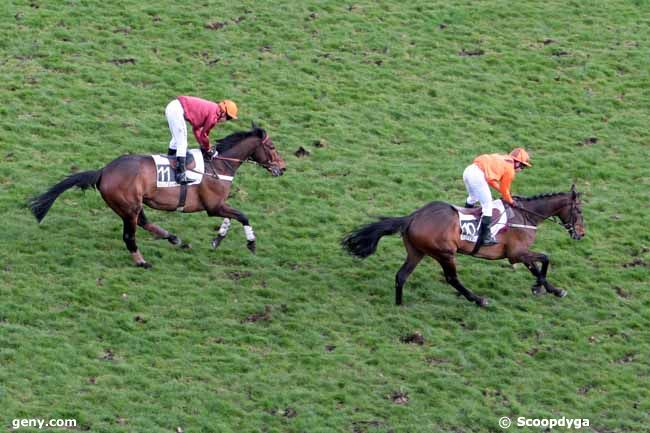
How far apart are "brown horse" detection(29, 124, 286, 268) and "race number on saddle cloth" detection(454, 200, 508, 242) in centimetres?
322

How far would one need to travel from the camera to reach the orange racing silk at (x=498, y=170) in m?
15.9

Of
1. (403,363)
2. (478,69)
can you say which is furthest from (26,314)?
(478,69)

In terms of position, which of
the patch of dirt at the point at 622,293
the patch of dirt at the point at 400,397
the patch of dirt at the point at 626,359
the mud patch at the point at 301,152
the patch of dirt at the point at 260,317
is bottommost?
the patch of dirt at the point at 400,397

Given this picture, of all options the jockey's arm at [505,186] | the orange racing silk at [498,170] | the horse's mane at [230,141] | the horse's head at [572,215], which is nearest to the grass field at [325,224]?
the horse's head at [572,215]

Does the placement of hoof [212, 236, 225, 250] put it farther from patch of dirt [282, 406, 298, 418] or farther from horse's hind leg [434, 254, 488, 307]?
patch of dirt [282, 406, 298, 418]

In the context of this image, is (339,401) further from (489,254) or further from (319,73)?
(319,73)

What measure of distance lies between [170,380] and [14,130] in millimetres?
8214

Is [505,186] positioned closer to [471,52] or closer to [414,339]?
[414,339]

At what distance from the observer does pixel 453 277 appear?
16328mm

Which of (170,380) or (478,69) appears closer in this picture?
(170,380)

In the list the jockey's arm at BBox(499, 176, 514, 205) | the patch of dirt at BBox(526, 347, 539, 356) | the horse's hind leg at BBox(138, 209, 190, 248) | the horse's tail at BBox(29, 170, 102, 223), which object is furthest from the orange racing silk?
the horse's tail at BBox(29, 170, 102, 223)

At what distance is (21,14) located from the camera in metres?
24.6

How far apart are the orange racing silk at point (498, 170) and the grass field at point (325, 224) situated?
1869 millimetres

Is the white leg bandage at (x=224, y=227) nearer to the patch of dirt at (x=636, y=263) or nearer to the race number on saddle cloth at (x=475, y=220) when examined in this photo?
the race number on saddle cloth at (x=475, y=220)
